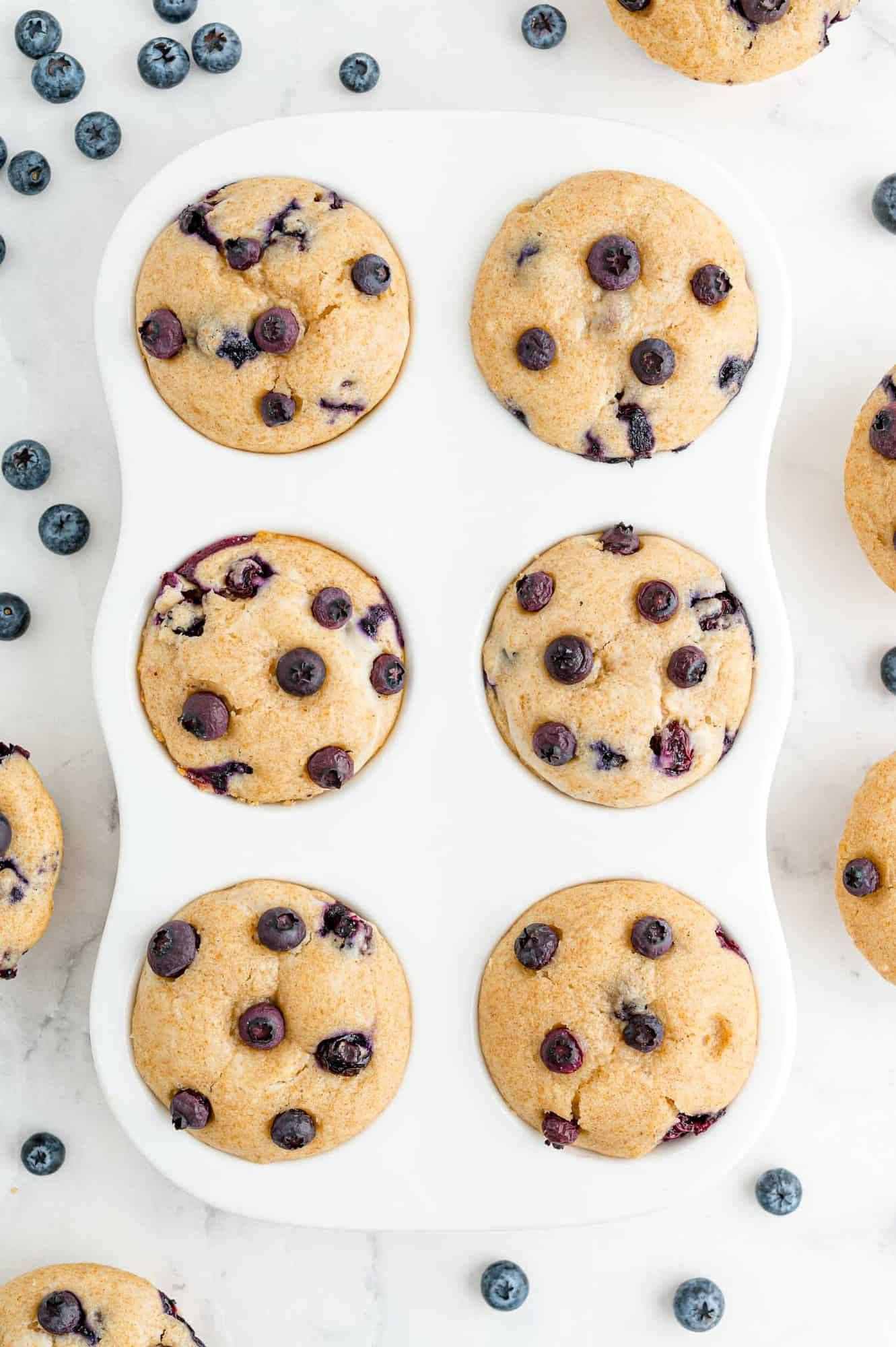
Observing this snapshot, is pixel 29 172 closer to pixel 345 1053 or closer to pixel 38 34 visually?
pixel 38 34

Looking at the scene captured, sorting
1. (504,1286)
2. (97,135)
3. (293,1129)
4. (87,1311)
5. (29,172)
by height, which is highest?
(97,135)

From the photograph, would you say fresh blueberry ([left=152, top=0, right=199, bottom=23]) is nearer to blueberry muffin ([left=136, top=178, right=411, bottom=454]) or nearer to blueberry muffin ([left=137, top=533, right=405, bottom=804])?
blueberry muffin ([left=136, top=178, right=411, bottom=454])

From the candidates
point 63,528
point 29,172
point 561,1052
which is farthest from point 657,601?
point 29,172

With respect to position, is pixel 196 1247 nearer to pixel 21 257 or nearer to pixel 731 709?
pixel 731 709

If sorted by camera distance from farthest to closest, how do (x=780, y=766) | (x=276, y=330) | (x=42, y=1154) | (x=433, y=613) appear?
(x=780, y=766)
(x=42, y=1154)
(x=433, y=613)
(x=276, y=330)

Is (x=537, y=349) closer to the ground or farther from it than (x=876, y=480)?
closer to the ground

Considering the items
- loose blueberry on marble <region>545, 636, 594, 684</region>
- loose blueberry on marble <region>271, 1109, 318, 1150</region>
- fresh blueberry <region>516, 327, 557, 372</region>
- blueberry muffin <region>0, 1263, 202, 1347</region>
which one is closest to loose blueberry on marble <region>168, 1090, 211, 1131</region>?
loose blueberry on marble <region>271, 1109, 318, 1150</region>
